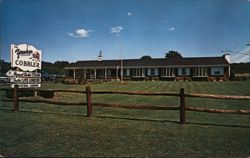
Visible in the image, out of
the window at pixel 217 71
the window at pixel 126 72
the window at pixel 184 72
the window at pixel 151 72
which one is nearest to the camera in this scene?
the window at pixel 217 71

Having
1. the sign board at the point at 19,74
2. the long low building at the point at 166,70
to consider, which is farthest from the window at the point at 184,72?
the sign board at the point at 19,74

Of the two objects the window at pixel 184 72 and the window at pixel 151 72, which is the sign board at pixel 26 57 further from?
the window at pixel 151 72

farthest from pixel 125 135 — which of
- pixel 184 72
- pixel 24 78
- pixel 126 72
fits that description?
pixel 126 72

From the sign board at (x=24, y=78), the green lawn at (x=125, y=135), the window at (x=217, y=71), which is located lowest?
the green lawn at (x=125, y=135)

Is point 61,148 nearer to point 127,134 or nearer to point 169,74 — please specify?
point 127,134

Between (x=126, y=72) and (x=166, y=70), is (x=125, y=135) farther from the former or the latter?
(x=126, y=72)

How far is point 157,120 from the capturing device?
7.27 m

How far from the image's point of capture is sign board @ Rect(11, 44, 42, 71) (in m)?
10.9

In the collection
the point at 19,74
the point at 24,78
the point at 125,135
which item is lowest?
the point at 125,135

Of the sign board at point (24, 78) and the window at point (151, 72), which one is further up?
the window at point (151, 72)

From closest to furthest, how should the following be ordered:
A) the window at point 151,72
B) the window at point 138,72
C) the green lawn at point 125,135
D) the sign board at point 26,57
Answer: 1. the green lawn at point 125,135
2. the sign board at point 26,57
3. the window at point 138,72
4. the window at point 151,72

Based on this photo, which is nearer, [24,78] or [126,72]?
[24,78]

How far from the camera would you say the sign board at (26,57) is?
35.7ft

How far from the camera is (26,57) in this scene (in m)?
11.6
